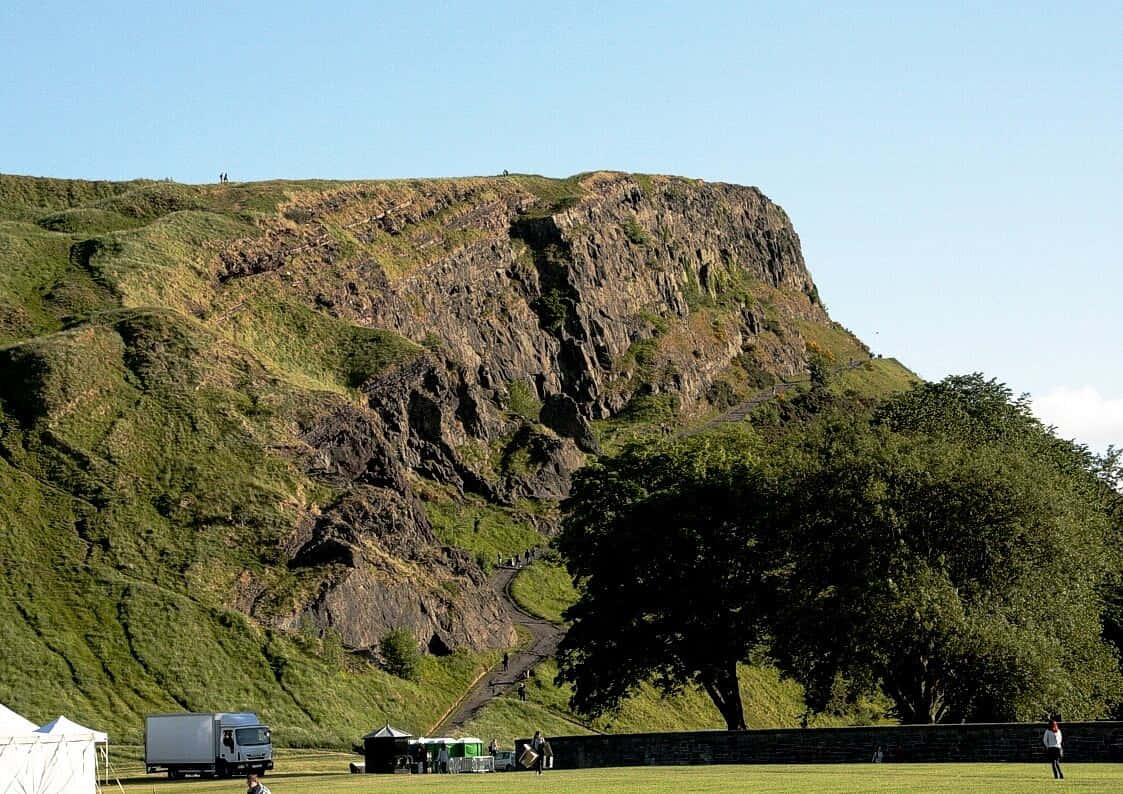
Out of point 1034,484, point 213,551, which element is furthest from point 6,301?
point 1034,484

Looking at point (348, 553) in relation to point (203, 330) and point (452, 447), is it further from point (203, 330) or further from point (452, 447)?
point (452, 447)

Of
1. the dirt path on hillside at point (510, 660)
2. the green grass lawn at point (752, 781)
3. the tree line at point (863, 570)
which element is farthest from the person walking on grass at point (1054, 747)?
the dirt path on hillside at point (510, 660)

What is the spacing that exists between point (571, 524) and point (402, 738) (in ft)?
64.7

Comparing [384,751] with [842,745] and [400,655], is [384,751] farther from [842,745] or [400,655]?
[400,655]

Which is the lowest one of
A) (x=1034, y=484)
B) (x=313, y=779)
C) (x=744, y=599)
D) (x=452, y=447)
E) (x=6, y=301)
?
(x=313, y=779)

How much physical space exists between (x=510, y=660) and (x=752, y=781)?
239 feet

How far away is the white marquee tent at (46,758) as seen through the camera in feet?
147

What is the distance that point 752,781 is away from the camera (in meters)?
43.6

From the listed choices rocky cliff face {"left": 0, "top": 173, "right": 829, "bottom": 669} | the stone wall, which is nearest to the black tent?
the stone wall

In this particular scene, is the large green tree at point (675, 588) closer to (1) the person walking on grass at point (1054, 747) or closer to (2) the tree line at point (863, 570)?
(2) the tree line at point (863, 570)

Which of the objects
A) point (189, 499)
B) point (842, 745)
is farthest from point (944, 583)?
point (189, 499)

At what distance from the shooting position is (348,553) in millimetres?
111875

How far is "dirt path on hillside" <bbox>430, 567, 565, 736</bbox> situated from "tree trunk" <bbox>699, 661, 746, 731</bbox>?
27461mm

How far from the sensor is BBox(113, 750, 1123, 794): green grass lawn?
125ft
